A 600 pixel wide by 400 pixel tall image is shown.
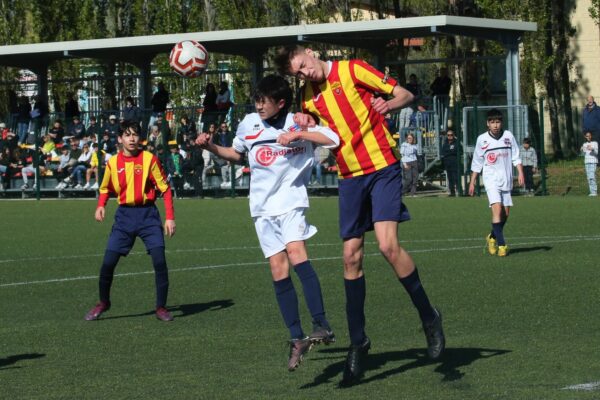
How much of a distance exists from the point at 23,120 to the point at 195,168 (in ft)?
22.6

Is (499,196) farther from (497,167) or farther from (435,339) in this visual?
(435,339)

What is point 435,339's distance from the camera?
7.70 meters

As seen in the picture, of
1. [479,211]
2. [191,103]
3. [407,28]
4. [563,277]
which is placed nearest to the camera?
[563,277]

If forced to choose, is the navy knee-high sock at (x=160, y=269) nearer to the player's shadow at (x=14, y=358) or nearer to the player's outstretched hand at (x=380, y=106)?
the player's shadow at (x=14, y=358)

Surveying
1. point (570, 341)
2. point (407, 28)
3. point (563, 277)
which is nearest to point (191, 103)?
point (407, 28)

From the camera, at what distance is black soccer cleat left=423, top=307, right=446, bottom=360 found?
7680mm

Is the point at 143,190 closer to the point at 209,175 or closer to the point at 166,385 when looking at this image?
the point at 166,385

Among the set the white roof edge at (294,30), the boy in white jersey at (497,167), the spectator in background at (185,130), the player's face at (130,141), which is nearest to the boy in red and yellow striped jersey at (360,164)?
the player's face at (130,141)

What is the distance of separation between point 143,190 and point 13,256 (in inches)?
276

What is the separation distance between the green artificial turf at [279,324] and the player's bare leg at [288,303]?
0.77ft

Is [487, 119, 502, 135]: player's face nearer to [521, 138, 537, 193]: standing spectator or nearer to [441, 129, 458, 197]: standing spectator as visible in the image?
[521, 138, 537, 193]: standing spectator

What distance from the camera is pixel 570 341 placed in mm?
8734

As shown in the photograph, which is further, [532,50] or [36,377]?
[532,50]

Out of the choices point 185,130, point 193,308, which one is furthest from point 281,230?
point 185,130
